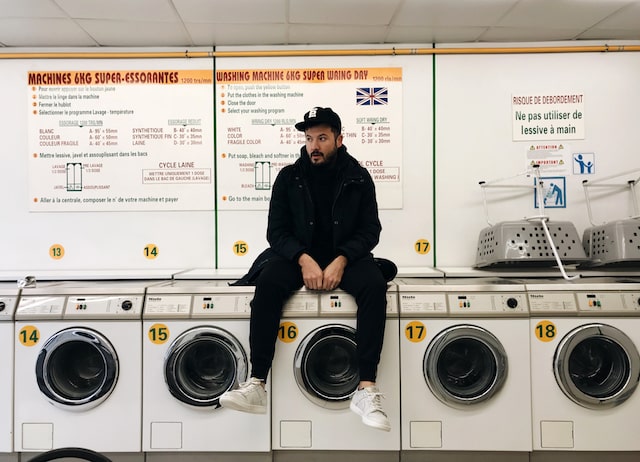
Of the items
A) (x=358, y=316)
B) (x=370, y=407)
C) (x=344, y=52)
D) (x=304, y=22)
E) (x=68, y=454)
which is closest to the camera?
(x=68, y=454)

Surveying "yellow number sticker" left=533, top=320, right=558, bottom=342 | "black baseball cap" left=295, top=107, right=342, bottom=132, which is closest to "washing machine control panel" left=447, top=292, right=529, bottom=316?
"yellow number sticker" left=533, top=320, right=558, bottom=342

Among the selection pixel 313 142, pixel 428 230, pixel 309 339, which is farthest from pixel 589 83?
pixel 309 339

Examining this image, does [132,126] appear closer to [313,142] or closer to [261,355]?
[313,142]

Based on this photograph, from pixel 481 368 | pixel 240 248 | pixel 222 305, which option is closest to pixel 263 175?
pixel 240 248

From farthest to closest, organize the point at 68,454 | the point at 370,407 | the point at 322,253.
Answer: the point at 322,253 → the point at 370,407 → the point at 68,454

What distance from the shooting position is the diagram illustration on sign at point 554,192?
10.0 feet

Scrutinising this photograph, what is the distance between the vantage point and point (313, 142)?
2.25 metres

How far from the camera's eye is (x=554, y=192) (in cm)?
305

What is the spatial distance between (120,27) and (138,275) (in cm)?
158

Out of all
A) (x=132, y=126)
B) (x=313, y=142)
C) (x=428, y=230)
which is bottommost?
(x=428, y=230)

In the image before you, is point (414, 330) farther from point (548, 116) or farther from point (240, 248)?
point (548, 116)

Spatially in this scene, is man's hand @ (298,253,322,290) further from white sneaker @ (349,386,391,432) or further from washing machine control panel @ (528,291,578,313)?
washing machine control panel @ (528,291,578,313)

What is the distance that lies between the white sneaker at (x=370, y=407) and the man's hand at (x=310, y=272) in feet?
1.77

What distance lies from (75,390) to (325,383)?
1.31 metres
